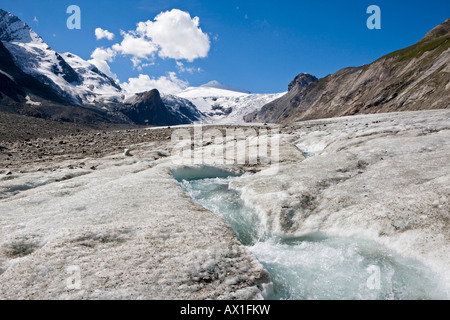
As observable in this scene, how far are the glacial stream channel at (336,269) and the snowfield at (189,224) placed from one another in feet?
1.69

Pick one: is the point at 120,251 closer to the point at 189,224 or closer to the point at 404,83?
the point at 189,224

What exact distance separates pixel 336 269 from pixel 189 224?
7.40 meters

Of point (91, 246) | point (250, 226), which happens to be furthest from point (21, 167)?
point (250, 226)

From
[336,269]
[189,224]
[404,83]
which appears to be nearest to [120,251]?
[189,224]

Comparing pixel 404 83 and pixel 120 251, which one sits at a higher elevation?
pixel 404 83

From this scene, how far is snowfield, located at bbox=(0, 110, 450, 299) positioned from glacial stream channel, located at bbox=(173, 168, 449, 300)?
52 centimetres

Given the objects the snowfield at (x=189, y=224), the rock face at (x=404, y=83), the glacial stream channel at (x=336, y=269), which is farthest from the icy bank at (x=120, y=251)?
the rock face at (x=404, y=83)

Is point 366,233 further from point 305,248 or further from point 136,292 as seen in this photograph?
point 136,292

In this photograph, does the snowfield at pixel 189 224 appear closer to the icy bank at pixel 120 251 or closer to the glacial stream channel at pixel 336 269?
the icy bank at pixel 120 251

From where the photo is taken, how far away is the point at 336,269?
12.0 meters

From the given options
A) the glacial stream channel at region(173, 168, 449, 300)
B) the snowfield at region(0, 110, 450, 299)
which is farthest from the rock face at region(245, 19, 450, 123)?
the glacial stream channel at region(173, 168, 449, 300)

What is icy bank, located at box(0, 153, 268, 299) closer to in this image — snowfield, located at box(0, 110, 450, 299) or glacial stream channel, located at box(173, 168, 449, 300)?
snowfield, located at box(0, 110, 450, 299)

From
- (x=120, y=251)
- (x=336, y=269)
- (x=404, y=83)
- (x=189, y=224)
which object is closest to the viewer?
(x=120, y=251)

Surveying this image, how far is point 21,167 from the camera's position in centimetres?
3425
